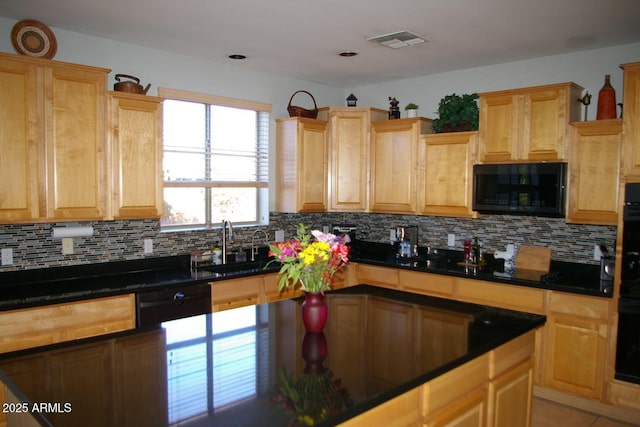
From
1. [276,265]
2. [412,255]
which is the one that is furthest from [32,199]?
[412,255]

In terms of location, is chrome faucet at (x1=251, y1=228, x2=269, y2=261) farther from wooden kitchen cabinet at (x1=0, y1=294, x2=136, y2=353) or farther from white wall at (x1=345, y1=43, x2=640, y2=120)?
white wall at (x1=345, y1=43, x2=640, y2=120)

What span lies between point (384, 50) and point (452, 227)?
185cm

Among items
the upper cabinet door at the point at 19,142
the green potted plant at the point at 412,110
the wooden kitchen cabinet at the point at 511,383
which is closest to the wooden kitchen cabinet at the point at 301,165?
the green potted plant at the point at 412,110

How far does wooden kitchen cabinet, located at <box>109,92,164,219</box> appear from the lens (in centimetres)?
346

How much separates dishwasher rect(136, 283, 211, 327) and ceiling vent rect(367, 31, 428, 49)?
227 cm

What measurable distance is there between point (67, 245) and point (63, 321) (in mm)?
762

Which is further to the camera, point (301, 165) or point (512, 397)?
point (301, 165)

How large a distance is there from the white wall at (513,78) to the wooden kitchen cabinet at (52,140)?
2.94 m

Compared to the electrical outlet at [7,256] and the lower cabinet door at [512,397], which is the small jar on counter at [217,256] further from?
the lower cabinet door at [512,397]

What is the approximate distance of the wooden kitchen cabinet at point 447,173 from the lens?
4273mm

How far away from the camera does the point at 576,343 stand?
348cm

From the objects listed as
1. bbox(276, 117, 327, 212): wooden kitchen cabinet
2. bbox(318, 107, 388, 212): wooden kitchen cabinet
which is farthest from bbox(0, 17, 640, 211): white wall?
bbox(318, 107, 388, 212): wooden kitchen cabinet

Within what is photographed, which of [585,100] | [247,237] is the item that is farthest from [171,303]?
[585,100]

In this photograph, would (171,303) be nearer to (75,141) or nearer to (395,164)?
(75,141)
